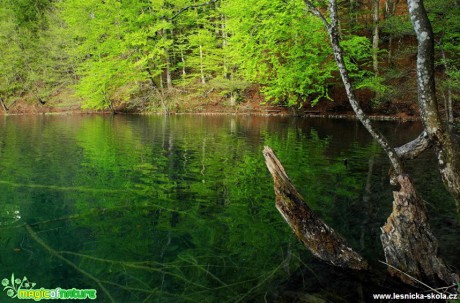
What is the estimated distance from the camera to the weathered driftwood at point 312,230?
222 inches

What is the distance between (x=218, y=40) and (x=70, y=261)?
37007 millimetres

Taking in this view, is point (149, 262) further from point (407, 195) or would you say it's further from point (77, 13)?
point (77, 13)

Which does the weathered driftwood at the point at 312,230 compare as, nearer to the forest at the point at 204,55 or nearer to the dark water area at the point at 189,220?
the dark water area at the point at 189,220

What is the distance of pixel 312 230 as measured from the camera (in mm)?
5773

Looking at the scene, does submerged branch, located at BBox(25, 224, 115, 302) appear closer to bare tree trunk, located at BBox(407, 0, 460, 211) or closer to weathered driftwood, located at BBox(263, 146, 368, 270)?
weathered driftwood, located at BBox(263, 146, 368, 270)

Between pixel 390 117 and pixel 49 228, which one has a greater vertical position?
pixel 390 117

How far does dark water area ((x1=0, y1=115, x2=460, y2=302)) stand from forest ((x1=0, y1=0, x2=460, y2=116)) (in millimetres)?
12806

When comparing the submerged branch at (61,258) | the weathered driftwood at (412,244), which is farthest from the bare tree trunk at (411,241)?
the submerged branch at (61,258)

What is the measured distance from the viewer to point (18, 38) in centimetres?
4553

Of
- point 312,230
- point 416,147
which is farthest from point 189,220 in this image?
point 416,147

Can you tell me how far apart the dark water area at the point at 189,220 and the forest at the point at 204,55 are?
12806 mm

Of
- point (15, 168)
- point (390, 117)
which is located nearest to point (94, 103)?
point (15, 168)

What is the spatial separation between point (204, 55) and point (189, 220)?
115ft

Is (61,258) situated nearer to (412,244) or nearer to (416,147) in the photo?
(412,244)
